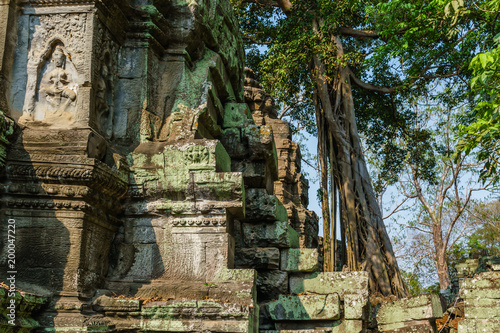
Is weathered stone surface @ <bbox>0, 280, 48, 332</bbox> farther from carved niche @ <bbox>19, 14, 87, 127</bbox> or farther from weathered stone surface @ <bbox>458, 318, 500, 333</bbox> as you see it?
weathered stone surface @ <bbox>458, 318, 500, 333</bbox>

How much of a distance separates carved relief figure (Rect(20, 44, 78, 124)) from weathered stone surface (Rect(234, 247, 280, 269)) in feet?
7.33

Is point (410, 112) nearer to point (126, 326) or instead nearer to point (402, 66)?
point (402, 66)

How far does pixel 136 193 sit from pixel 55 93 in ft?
3.57

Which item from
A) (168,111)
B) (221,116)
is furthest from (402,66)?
(168,111)

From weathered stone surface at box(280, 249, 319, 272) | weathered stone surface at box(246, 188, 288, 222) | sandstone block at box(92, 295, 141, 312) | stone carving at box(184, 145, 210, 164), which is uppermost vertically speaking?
stone carving at box(184, 145, 210, 164)

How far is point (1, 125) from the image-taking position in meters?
3.88

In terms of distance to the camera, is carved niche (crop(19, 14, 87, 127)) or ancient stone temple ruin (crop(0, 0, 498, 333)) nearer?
ancient stone temple ruin (crop(0, 0, 498, 333))

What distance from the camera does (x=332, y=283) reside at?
17.3ft

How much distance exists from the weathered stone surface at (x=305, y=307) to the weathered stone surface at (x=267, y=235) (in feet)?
2.39

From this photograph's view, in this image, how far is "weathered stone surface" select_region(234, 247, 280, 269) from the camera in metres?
5.41

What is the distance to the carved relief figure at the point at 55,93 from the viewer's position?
4.34 meters

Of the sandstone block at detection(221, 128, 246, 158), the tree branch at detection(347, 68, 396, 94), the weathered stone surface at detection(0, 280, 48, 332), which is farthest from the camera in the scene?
the tree branch at detection(347, 68, 396, 94)

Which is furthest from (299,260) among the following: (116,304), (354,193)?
(354,193)

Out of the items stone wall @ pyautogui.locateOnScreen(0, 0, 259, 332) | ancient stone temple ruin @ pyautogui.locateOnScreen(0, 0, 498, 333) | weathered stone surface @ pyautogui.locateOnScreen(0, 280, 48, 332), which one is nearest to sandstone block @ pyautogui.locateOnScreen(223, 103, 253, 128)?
ancient stone temple ruin @ pyautogui.locateOnScreen(0, 0, 498, 333)
